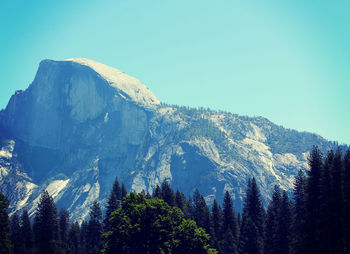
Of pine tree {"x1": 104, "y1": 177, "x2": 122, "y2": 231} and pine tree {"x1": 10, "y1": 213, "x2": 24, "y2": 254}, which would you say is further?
pine tree {"x1": 104, "y1": 177, "x2": 122, "y2": 231}

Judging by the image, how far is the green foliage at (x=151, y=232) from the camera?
92.6m

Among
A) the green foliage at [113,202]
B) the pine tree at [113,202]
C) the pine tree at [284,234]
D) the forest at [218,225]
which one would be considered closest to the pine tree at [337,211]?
the forest at [218,225]

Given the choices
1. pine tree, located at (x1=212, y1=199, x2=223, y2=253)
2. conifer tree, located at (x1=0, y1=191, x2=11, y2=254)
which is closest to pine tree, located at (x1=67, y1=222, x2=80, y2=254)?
pine tree, located at (x1=212, y1=199, x2=223, y2=253)

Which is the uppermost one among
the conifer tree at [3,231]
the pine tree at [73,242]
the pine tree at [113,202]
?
the pine tree at [113,202]

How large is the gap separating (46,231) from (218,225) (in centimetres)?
4502

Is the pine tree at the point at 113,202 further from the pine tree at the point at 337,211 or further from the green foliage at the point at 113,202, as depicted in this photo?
the pine tree at the point at 337,211

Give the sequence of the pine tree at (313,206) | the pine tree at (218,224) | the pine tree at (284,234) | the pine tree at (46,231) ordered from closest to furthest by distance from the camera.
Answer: the pine tree at (313,206), the pine tree at (284,234), the pine tree at (46,231), the pine tree at (218,224)

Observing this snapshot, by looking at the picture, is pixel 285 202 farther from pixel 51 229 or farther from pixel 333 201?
pixel 51 229

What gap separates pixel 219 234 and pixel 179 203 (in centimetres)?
1330

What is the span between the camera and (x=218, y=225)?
408 feet

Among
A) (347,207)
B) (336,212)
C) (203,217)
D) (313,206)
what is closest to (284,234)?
(313,206)

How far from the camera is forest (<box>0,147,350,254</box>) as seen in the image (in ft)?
234

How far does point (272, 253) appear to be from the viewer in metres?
92.6

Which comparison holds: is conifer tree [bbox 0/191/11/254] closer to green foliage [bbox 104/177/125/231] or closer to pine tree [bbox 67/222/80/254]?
green foliage [bbox 104/177/125/231]
